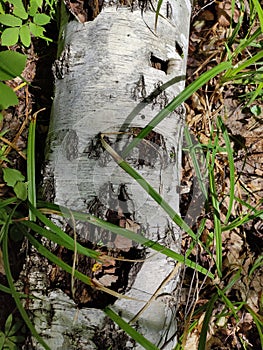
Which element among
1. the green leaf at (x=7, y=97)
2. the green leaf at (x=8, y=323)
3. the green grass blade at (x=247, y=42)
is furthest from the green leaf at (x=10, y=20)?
the green leaf at (x=8, y=323)

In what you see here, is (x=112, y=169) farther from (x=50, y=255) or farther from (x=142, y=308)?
(x=142, y=308)

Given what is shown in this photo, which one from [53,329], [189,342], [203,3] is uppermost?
[203,3]

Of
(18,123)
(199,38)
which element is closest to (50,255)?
(18,123)

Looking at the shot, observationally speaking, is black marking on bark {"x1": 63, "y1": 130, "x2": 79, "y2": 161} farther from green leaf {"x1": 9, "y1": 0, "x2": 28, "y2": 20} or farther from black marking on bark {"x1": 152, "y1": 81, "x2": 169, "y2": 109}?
green leaf {"x1": 9, "y1": 0, "x2": 28, "y2": 20}

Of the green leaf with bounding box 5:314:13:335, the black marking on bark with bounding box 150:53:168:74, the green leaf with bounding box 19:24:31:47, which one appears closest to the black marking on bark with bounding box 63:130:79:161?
the black marking on bark with bounding box 150:53:168:74

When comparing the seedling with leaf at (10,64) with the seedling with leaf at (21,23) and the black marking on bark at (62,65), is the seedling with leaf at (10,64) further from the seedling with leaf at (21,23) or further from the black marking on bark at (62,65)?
the seedling with leaf at (21,23)
